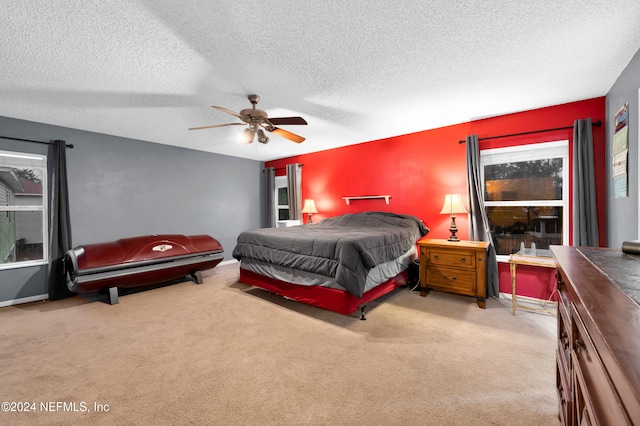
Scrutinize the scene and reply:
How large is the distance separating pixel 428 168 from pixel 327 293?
2.55m

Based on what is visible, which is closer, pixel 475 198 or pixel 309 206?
pixel 475 198

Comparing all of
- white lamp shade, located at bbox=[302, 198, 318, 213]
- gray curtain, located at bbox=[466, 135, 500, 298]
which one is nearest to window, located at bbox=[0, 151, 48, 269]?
white lamp shade, located at bbox=[302, 198, 318, 213]

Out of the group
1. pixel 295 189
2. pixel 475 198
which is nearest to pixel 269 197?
pixel 295 189

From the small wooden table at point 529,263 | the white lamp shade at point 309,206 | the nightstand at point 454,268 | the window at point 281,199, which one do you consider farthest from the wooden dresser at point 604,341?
the window at point 281,199

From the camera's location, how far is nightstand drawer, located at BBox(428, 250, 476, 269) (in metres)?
3.15

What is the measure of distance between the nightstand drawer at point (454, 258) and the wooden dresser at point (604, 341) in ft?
5.98

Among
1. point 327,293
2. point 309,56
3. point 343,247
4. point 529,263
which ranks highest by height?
point 309,56

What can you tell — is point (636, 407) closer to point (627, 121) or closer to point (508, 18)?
point (508, 18)

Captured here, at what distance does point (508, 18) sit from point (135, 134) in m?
4.91

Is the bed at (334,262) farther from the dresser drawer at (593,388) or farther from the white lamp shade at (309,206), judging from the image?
the dresser drawer at (593,388)

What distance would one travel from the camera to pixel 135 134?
430 cm

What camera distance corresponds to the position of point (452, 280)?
3260 mm

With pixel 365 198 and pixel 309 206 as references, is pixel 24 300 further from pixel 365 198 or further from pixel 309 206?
pixel 365 198

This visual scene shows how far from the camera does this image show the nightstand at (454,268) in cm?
309
